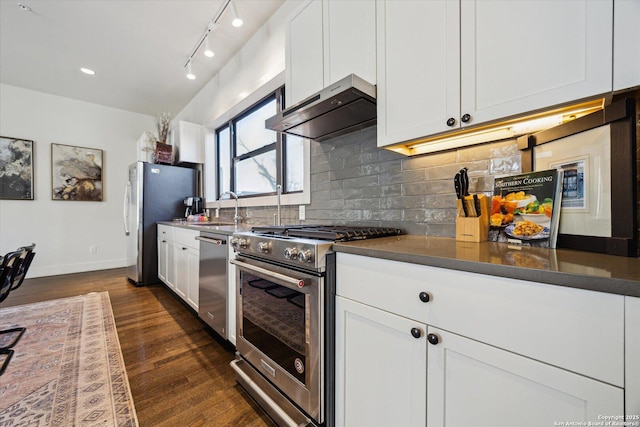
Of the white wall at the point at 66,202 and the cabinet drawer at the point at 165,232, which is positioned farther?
the white wall at the point at 66,202

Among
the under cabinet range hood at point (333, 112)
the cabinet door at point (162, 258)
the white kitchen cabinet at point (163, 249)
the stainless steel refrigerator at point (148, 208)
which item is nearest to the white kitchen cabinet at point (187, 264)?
the white kitchen cabinet at point (163, 249)

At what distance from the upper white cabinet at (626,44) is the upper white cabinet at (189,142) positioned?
14.1ft

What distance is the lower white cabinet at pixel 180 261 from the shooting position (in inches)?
95.1

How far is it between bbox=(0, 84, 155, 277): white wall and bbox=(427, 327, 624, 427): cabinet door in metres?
5.82

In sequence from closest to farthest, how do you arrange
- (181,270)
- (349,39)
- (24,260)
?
(349,39), (24,260), (181,270)

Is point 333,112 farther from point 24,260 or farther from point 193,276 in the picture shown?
point 24,260

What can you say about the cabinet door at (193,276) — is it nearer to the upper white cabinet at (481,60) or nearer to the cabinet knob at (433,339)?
the upper white cabinet at (481,60)

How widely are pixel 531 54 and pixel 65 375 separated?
292 cm

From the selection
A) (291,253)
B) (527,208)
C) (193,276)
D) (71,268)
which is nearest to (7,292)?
(193,276)

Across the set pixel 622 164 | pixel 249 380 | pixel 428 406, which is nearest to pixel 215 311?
pixel 249 380

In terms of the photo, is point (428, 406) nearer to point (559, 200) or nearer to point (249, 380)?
point (559, 200)

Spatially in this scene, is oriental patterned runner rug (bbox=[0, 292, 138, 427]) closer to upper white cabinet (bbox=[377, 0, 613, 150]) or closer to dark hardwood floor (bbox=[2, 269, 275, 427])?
dark hardwood floor (bbox=[2, 269, 275, 427])

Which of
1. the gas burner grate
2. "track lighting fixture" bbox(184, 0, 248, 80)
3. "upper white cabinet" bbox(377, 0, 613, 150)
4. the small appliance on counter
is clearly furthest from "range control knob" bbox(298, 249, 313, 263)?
the small appliance on counter

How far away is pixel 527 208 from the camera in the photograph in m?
1.04
